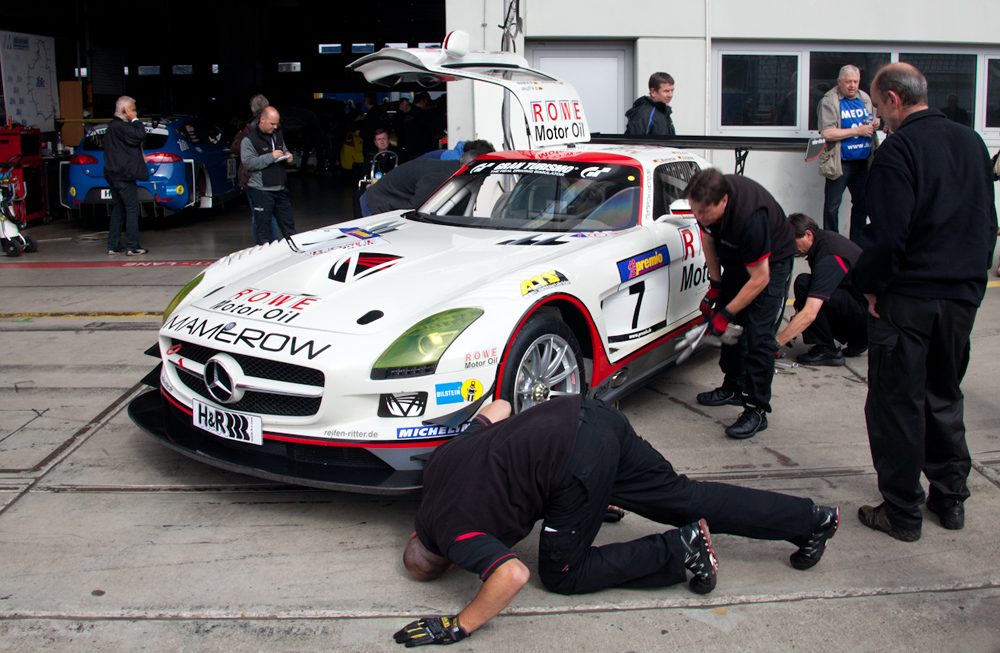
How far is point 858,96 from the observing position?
8.59 meters

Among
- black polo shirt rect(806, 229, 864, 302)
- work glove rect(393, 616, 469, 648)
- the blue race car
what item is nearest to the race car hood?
work glove rect(393, 616, 469, 648)

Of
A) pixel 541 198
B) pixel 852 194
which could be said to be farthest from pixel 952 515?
pixel 852 194

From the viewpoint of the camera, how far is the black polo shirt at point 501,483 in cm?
280

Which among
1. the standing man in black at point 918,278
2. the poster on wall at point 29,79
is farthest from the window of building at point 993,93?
the poster on wall at point 29,79

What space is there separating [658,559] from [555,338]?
123 centimetres

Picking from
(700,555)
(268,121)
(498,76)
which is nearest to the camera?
(700,555)

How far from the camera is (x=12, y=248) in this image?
985 cm

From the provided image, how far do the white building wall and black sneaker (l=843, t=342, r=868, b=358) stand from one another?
14.3 ft

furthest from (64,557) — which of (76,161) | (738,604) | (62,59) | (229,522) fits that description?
(62,59)

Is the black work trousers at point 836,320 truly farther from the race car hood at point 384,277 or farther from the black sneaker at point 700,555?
the black sneaker at point 700,555

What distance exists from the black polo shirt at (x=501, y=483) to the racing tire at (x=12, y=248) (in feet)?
28.8

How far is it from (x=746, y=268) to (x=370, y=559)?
2448mm

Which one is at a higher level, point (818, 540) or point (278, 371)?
point (278, 371)

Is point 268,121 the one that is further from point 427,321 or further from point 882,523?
point 882,523
